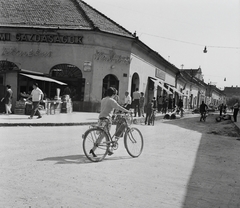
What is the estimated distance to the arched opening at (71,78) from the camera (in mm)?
20047

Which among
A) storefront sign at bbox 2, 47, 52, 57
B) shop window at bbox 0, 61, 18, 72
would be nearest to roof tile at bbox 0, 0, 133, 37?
storefront sign at bbox 2, 47, 52, 57

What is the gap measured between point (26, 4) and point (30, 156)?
19381 millimetres

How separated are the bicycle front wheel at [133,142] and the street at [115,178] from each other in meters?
0.19

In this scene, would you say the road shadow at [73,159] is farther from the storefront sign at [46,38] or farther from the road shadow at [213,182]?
the storefront sign at [46,38]

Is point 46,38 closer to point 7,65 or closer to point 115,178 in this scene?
point 7,65

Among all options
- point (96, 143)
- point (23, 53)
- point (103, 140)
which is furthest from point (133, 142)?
point (23, 53)

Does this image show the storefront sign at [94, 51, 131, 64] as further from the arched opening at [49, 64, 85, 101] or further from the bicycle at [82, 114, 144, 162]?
the bicycle at [82, 114, 144, 162]

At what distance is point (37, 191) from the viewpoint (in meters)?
3.93

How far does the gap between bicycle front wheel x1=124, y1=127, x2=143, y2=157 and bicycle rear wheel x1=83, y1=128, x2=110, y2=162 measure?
624 millimetres

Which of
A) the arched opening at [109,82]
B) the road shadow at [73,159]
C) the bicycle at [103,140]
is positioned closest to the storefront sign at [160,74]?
the arched opening at [109,82]

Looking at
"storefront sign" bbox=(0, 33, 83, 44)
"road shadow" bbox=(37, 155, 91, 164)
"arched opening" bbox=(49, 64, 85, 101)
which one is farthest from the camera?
"arched opening" bbox=(49, 64, 85, 101)

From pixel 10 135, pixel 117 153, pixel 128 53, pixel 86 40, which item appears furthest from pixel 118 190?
pixel 128 53

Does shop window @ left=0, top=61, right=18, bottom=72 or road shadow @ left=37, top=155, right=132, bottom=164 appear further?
shop window @ left=0, top=61, right=18, bottom=72

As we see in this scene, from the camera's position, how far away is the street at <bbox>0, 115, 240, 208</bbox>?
3.75 m
